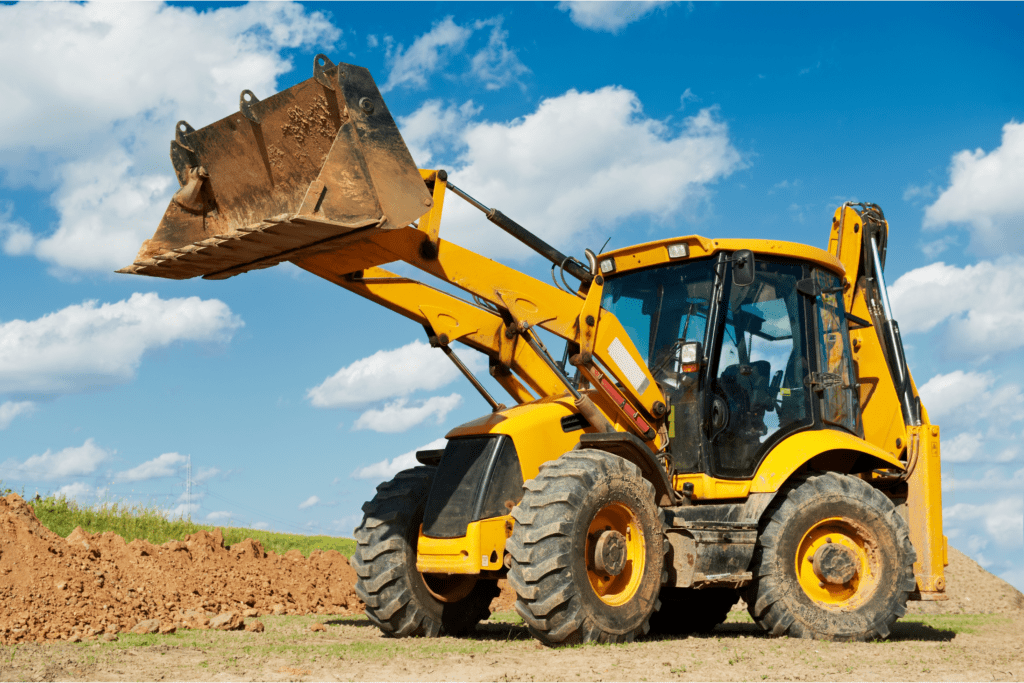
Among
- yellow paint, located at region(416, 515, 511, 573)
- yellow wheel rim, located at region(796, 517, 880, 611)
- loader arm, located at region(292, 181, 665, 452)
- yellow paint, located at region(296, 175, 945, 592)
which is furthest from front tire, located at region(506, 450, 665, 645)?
yellow wheel rim, located at region(796, 517, 880, 611)

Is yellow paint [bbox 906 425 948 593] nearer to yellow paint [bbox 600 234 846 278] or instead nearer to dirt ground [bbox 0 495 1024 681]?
dirt ground [bbox 0 495 1024 681]

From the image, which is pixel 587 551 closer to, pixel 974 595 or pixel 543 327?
pixel 543 327

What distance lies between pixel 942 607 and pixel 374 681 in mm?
11190

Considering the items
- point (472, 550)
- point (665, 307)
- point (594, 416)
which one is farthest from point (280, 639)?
point (665, 307)

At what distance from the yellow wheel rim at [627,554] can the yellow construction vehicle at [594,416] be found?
2cm

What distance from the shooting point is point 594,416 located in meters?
7.89

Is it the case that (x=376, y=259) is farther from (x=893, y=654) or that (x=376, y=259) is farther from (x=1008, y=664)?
Answer: (x=1008, y=664)

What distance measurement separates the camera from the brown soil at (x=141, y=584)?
27.4 ft

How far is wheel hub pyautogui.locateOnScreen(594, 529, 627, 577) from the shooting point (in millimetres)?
6953

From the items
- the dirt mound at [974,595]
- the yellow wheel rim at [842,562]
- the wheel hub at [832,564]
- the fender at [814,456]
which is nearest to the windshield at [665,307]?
the fender at [814,456]

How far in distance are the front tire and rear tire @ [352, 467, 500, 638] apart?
1.39 metres

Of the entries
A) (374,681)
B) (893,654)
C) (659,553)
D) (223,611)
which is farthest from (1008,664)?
(223,611)

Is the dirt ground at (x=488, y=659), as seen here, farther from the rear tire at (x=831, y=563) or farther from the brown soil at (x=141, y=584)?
the brown soil at (x=141, y=584)

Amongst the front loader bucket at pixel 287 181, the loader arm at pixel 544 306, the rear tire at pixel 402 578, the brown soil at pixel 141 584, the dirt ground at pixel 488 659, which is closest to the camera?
the dirt ground at pixel 488 659
